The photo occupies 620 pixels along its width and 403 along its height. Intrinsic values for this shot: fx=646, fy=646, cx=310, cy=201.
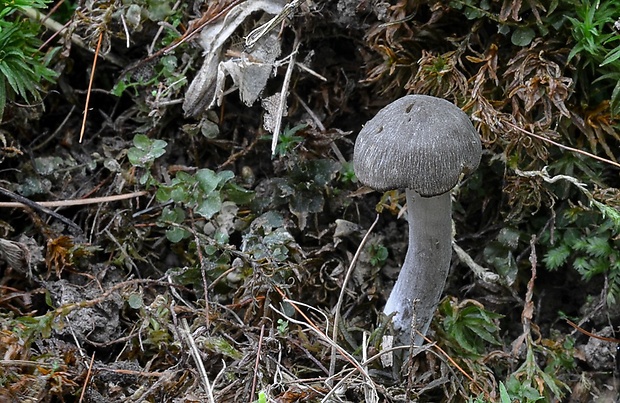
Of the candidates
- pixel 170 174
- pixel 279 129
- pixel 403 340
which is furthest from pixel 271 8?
pixel 403 340

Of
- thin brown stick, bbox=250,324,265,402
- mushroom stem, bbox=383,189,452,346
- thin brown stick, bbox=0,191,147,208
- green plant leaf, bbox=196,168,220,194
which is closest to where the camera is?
thin brown stick, bbox=250,324,265,402

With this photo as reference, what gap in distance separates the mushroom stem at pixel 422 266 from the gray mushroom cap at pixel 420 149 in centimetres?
22

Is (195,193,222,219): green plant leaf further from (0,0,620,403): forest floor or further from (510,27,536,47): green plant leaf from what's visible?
(510,27,536,47): green plant leaf

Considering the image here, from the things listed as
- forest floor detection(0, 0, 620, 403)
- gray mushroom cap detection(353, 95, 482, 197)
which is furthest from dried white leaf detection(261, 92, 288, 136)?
gray mushroom cap detection(353, 95, 482, 197)

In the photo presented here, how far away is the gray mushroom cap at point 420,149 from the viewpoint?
6.72 feet

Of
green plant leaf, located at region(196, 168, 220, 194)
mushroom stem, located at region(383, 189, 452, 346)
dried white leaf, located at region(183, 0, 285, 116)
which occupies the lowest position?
mushroom stem, located at region(383, 189, 452, 346)

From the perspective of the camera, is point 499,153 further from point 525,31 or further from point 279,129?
point 279,129

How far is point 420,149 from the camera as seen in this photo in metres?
2.04

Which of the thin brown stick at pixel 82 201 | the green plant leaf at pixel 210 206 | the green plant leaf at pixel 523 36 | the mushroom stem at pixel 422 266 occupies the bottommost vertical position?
the mushroom stem at pixel 422 266

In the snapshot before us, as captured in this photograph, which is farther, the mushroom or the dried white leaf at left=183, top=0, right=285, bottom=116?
the dried white leaf at left=183, top=0, right=285, bottom=116

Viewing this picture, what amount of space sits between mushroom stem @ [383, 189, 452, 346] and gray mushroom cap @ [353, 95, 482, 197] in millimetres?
221

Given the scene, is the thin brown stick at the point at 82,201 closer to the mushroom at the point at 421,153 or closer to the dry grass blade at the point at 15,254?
the dry grass blade at the point at 15,254

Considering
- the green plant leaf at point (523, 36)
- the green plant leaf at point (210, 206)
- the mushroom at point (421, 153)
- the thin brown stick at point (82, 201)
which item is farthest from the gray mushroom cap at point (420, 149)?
the thin brown stick at point (82, 201)

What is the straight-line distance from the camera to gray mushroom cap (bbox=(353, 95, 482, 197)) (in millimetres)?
2047
